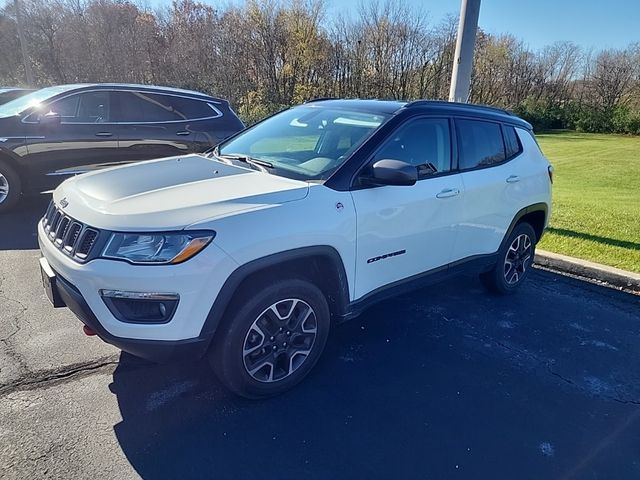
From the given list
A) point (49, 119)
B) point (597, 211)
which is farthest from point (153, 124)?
point (597, 211)

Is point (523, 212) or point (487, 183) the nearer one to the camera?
point (487, 183)

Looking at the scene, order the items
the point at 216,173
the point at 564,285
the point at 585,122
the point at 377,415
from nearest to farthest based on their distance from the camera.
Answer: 1. the point at 377,415
2. the point at 216,173
3. the point at 564,285
4. the point at 585,122

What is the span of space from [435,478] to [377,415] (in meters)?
0.51

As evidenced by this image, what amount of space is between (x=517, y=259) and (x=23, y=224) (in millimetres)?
6022

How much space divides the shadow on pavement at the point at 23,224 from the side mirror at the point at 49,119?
4.17 feet

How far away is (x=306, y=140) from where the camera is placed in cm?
A: 351

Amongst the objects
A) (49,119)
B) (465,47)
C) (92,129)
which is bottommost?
(92,129)

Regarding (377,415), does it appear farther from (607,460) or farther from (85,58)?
(85,58)

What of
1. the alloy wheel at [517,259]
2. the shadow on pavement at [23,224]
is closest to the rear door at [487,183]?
the alloy wheel at [517,259]

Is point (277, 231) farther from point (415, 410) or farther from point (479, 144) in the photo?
point (479, 144)

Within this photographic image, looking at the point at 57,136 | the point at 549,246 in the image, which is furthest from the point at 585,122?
the point at 57,136

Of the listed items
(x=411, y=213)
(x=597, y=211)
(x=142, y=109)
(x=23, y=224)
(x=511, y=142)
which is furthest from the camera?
(x=597, y=211)

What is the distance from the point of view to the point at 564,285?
4926mm

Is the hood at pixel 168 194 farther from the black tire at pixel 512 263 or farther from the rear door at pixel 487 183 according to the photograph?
the black tire at pixel 512 263
